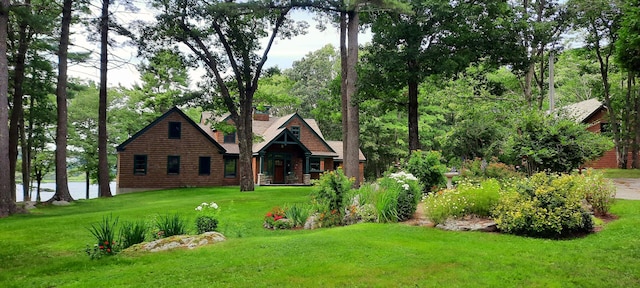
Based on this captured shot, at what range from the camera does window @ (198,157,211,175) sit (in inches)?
1203

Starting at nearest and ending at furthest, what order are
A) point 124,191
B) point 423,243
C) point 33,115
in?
1. point 423,243
2. point 33,115
3. point 124,191

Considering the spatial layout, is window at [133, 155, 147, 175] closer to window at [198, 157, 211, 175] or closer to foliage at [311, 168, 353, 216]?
window at [198, 157, 211, 175]

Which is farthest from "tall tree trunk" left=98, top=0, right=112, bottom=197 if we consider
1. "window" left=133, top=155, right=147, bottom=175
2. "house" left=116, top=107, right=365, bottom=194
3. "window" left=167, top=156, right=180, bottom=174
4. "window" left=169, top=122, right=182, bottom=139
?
"window" left=169, top=122, right=182, bottom=139

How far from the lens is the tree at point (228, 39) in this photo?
69.9 ft

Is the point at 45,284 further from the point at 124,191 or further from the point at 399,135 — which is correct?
the point at 399,135

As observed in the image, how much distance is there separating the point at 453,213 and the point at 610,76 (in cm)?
2768

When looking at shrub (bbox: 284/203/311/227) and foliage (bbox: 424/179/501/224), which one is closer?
foliage (bbox: 424/179/501/224)

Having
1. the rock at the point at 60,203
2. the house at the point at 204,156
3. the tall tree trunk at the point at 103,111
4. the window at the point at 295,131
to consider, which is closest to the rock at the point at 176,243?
the rock at the point at 60,203

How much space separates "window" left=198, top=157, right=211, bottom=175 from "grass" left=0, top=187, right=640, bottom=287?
2226 cm

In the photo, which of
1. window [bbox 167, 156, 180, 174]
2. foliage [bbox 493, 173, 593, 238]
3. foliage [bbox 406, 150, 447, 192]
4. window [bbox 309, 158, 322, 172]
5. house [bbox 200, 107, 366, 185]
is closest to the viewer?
foliage [bbox 493, 173, 593, 238]

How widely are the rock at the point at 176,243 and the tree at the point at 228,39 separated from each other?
15.0 metres

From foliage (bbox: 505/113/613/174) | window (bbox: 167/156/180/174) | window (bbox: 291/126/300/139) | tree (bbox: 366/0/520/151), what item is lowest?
window (bbox: 167/156/180/174)

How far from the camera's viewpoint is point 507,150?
13188 mm

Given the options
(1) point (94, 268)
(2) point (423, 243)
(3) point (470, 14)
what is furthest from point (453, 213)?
(3) point (470, 14)
